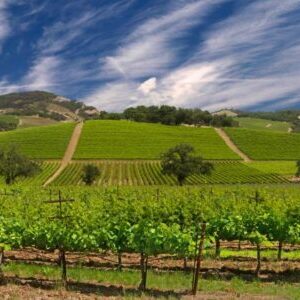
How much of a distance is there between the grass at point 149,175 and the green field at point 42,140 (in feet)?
40.0

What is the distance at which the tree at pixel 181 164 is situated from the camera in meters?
87.0

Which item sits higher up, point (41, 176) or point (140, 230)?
point (140, 230)

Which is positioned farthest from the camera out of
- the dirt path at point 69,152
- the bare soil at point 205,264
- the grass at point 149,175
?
the dirt path at point 69,152

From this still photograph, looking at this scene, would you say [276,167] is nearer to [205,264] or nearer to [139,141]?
[139,141]

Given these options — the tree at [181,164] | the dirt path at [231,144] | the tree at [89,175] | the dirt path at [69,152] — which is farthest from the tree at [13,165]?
the dirt path at [231,144]

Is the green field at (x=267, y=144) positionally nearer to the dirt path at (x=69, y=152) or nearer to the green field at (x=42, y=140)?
the dirt path at (x=69, y=152)

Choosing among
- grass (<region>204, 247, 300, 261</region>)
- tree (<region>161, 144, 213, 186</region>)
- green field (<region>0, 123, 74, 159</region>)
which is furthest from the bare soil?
green field (<region>0, 123, 74, 159</region>)

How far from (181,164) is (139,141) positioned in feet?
142

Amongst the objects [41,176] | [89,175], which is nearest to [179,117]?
[41,176]

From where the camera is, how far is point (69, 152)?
11850 centimetres

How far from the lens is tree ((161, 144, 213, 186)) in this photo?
87.0 metres

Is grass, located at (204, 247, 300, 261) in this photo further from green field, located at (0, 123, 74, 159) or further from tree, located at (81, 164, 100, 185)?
green field, located at (0, 123, 74, 159)

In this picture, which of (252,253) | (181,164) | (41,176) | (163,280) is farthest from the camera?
(41,176)

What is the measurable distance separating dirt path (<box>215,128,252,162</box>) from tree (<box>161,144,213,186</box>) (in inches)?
1227
